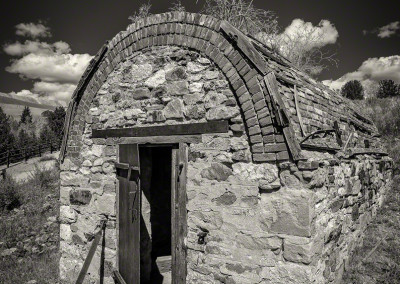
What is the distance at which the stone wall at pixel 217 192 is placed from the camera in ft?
10.5

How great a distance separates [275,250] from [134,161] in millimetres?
2318

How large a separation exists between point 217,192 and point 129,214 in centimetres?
151

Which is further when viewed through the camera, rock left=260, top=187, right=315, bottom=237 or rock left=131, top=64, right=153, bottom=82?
rock left=131, top=64, right=153, bottom=82

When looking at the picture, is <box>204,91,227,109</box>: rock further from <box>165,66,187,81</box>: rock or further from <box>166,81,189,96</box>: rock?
<box>165,66,187,81</box>: rock

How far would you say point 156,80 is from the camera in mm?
4277

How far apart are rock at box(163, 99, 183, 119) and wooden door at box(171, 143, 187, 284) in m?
0.45

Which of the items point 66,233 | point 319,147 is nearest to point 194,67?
point 319,147

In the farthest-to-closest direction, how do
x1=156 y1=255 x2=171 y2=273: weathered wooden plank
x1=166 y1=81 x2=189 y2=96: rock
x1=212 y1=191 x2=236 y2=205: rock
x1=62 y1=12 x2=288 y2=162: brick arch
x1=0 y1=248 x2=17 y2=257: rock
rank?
x1=0 y1=248 x2=17 y2=257: rock < x1=156 y1=255 x2=171 y2=273: weathered wooden plank < x1=166 y1=81 x2=189 y2=96: rock < x1=212 y1=191 x2=236 y2=205: rock < x1=62 y1=12 x2=288 y2=162: brick arch

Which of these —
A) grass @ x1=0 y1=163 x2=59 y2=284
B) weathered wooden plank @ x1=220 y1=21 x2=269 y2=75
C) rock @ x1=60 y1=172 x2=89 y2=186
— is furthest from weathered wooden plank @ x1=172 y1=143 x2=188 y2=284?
grass @ x1=0 y1=163 x2=59 y2=284

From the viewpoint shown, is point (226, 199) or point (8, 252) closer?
point (226, 199)

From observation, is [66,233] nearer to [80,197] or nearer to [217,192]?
[80,197]

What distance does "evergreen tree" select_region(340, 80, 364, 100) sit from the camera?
936 inches

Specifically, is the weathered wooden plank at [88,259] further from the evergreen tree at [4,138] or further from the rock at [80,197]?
the evergreen tree at [4,138]

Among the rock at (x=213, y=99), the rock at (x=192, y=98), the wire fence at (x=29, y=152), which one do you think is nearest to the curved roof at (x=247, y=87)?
the rock at (x=213, y=99)
